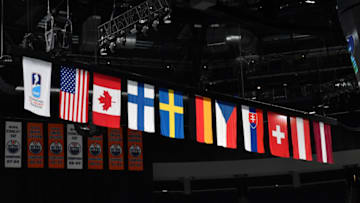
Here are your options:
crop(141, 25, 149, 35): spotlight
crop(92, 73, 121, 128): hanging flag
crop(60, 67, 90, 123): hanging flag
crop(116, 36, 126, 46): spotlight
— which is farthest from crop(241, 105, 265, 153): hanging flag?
crop(60, 67, 90, 123): hanging flag

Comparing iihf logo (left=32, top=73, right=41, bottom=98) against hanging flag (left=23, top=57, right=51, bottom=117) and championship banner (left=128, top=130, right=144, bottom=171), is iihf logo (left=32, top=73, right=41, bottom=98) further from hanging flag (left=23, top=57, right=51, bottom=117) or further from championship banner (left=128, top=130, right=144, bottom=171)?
championship banner (left=128, top=130, right=144, bottom=171)

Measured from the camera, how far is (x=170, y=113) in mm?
8047

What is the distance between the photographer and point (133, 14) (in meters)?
10.0

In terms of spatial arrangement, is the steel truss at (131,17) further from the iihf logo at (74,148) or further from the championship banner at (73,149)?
the iihf logo at (74,148)

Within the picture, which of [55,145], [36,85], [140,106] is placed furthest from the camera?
[55,145]

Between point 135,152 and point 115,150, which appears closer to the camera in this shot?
→ point 115,150

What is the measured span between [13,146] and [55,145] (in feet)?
3.57

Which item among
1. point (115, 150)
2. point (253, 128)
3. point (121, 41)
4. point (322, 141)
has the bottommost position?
point (322, 141)

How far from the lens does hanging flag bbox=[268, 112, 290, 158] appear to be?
9.21 metres

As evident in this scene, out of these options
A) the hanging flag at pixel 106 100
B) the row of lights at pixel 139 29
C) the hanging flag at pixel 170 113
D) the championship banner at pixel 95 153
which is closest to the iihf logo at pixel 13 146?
the championship banner at pixel 95 153

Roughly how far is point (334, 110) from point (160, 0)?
8.77m

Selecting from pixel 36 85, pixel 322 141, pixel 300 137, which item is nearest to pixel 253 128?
pixel 300 137

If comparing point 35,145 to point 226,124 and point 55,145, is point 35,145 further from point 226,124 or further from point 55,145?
point 226,124

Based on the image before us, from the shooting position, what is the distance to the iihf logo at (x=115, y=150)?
1511 centimetres
